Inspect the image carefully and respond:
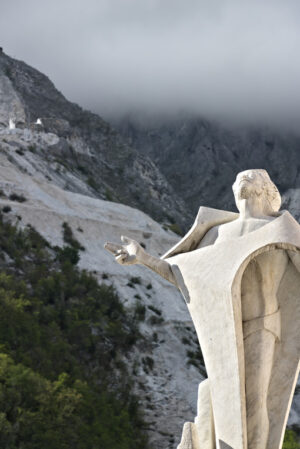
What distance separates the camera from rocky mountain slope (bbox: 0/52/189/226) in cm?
7569

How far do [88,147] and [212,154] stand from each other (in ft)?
75.1

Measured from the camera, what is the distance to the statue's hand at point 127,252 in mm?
8688

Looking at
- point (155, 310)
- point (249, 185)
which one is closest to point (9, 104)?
point (155, 310)

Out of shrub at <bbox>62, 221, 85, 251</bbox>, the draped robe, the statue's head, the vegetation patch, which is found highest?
the statue's head

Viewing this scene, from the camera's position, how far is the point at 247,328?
8242 mm

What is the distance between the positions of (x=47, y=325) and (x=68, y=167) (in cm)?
3066

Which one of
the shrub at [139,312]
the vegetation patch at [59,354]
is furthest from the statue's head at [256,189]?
the shrub at [139,312]

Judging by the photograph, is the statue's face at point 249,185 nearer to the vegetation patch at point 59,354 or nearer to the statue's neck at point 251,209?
the statue's neck at point 251,209

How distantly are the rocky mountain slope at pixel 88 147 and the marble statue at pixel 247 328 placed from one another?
55.8 meters

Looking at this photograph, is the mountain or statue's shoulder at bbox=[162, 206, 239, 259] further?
the mountain

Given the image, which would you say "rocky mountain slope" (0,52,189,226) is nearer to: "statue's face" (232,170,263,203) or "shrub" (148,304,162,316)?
"shrub" (148,304,162,316)

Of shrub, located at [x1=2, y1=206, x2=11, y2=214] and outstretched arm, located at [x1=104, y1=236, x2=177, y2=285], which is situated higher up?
outstretched arm, located at [x1=104, y1=236, x2=177, y2=285]

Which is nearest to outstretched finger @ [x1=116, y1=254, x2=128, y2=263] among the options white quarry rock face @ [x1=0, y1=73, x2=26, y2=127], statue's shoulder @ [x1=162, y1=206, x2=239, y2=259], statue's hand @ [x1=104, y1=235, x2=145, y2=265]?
statue's hand @ [x1=104, y1=235, x2=145, y2=265]

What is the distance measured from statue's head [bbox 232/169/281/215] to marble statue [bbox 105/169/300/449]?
179mm
